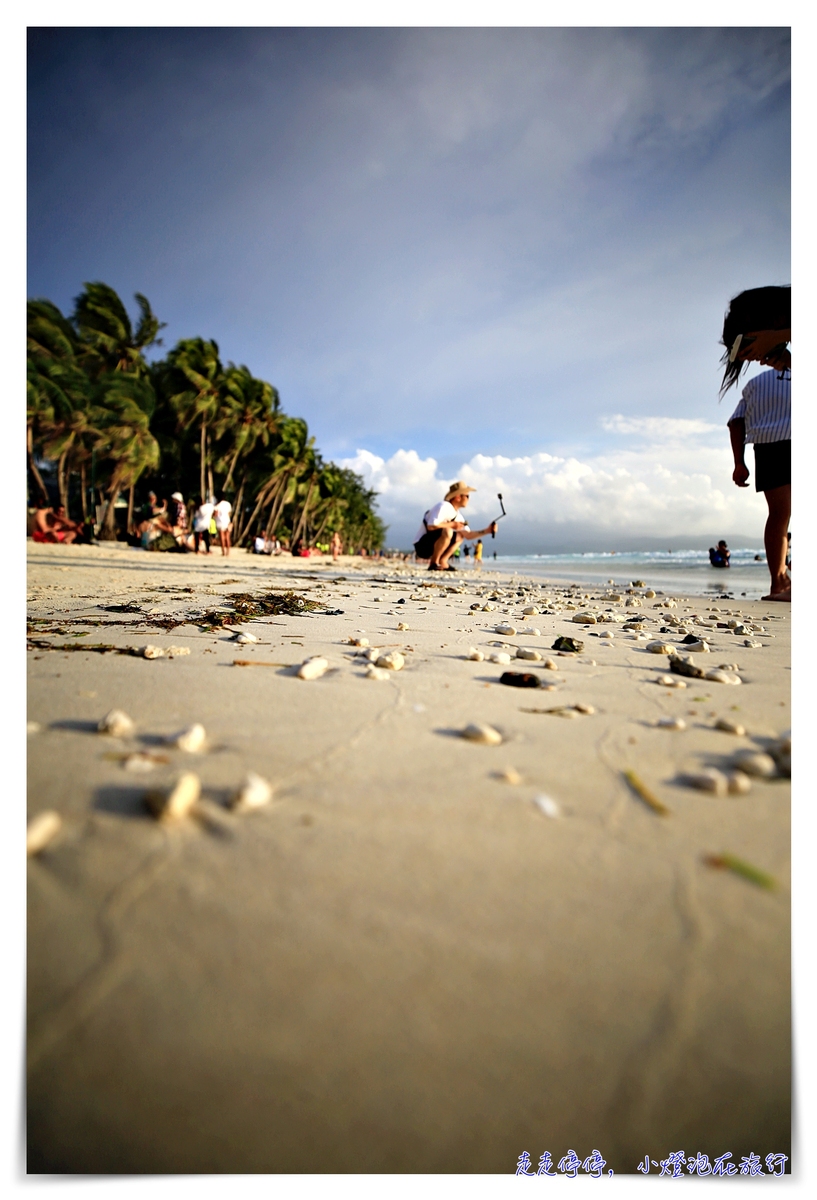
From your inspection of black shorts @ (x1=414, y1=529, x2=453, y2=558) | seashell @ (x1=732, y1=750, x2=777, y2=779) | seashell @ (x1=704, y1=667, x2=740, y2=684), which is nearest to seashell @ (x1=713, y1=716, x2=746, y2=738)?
seashell @ (x1=732, y1=750, x2=777, y2=779)

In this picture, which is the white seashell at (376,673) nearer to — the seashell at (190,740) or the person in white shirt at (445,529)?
the seashell at (190,740)

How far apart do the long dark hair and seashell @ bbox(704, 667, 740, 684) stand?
8.20ft

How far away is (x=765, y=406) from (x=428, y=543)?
646cm

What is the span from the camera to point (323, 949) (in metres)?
0.82

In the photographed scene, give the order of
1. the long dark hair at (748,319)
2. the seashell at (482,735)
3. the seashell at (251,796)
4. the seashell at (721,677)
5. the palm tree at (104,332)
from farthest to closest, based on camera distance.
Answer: the palm tree at (104,332)
the long dark hair at (748,319)
the seashell at (721,677)
the seashell at (482,735)
the seashell at (251,796)

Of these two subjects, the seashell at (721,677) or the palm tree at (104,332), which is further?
the palm tree at (104,332)

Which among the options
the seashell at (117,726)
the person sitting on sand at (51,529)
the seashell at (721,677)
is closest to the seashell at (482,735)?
the seashell at (117,726)

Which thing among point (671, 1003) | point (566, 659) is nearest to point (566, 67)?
point (566, 659)

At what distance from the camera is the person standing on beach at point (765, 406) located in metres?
4.21

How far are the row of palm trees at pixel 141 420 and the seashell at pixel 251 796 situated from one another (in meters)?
25.0

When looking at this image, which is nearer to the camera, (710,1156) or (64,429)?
(710,1156)

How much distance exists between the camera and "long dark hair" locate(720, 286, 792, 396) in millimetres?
3660
